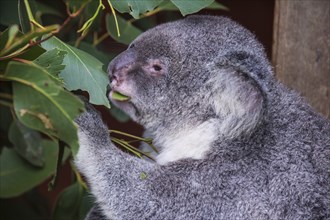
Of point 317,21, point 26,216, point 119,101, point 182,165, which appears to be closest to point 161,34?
point 119,101

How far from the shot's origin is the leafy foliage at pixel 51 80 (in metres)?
1.98

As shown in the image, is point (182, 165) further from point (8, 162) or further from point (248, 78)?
point (8, 162)

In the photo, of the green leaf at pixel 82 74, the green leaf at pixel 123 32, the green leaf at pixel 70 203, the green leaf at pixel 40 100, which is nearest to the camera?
the green leaf at pixel 40 100

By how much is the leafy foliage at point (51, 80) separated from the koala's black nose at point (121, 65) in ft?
0.28

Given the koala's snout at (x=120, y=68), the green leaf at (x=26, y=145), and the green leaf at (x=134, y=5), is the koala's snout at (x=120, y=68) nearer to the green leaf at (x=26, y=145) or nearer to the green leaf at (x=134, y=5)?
the green leaf at (x=134, y=5)

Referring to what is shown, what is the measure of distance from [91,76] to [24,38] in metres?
0.65

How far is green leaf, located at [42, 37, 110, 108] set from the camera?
8.30ft

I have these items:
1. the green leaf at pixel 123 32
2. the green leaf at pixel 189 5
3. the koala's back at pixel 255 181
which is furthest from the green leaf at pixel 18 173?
the green leaf at pixel 189 5

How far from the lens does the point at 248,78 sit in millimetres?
2705

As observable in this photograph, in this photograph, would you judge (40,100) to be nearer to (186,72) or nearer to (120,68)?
(120,68)

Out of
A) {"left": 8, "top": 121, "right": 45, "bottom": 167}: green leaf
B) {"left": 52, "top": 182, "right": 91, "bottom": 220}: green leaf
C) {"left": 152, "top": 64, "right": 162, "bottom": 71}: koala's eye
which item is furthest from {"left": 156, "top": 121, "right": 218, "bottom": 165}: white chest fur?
{"left": 8, "top": 121, "right": 45, "bottom": 167}: green leaf

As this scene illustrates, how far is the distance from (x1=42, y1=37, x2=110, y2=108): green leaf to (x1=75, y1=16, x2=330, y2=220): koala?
21 centimetres

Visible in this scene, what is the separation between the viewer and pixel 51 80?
2.00 meters

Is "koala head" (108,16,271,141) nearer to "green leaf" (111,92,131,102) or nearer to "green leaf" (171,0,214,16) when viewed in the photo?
"green leaf" (111,92,131,102)
